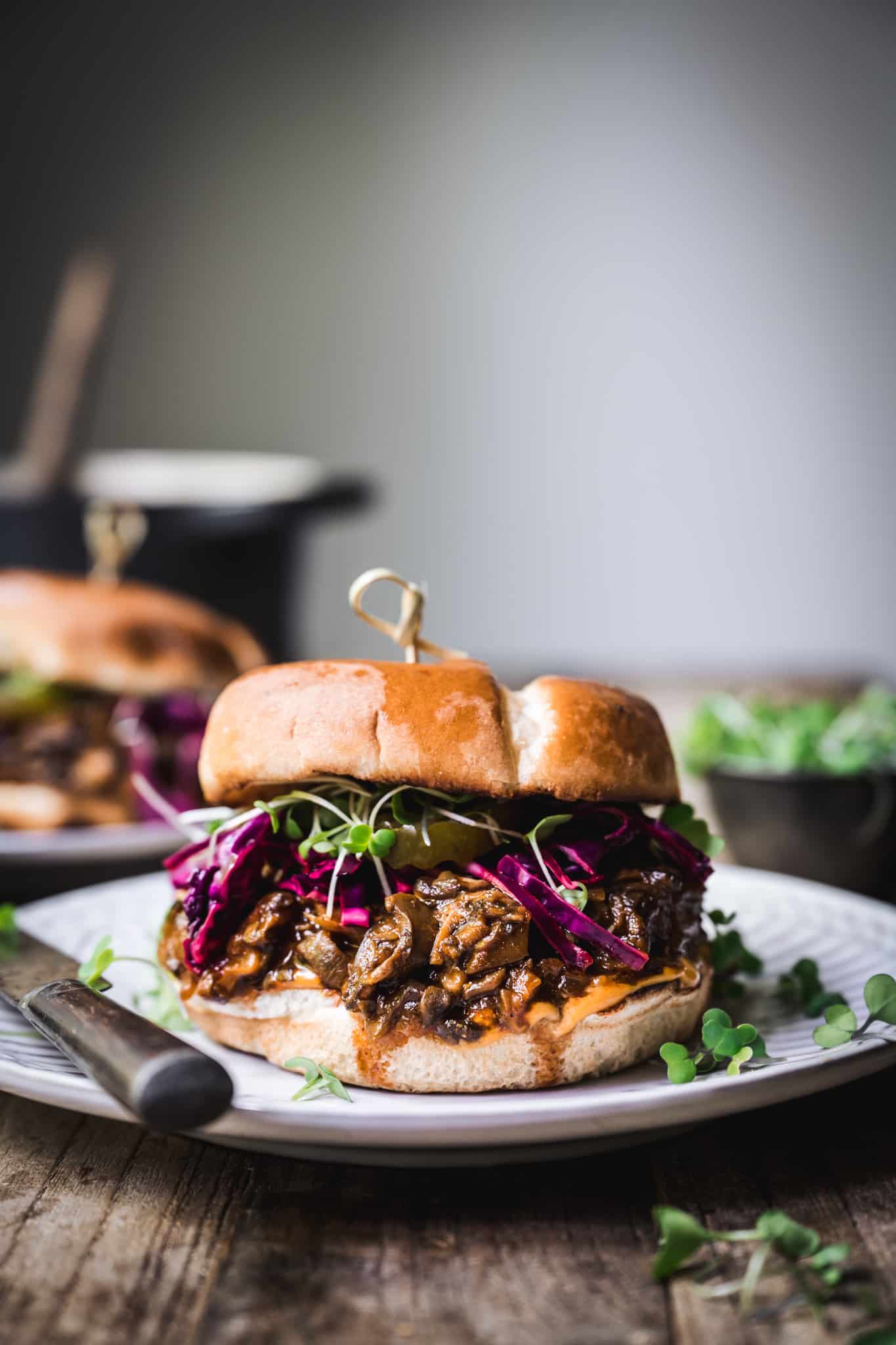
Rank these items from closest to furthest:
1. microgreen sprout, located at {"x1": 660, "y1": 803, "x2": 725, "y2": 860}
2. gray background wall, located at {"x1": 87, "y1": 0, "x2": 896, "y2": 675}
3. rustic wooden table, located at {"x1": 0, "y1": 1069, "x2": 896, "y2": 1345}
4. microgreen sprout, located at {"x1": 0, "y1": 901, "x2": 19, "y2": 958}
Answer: rustic wooden table, located at {"x1": 0, "y1": 1069, "x2": 896, "y2": 1345}
microgreen sprout, located at {"x1": 0, "y1": 901, "x2": 19, "y2": 958}
microgreen sprout, located at {"x1": 660, "y1": 803, "x2": 725, "y2": 860}
gray background wall, located at {"x1": 87, "y1": 0, "x2": 896, "y2": 675}

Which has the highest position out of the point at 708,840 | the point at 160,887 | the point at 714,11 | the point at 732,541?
the point at 714,11

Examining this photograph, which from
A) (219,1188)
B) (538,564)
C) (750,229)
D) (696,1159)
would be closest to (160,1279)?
(219,1188)

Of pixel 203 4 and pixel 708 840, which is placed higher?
pixel 203 4

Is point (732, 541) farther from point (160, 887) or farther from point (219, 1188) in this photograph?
point (219, 1188)

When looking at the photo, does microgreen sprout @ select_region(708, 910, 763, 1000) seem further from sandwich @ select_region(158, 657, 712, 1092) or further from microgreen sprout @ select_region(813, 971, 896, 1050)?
microgreen sprout @ select_region(813, 971, 896, 1050)

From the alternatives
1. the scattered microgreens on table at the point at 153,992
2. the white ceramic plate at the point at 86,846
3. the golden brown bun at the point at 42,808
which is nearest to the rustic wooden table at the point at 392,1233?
the scattered microgreens on table at the point at 153,992

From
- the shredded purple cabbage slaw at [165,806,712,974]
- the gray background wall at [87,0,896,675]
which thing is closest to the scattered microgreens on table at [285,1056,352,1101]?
the shredded purple cabbage slaw at [165,806,712,974]

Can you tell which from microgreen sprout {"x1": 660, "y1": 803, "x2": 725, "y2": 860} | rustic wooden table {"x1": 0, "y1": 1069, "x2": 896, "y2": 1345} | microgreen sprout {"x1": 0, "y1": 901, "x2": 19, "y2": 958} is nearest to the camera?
rustic wooden table {"x1": 0, "y1": 1069, "x2": 896, "y2": 1345}

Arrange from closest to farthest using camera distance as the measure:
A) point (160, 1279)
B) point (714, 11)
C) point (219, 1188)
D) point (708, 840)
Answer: point (160, 1279) → point (219, 1188) → point (708, 840) → point (714, 11)
